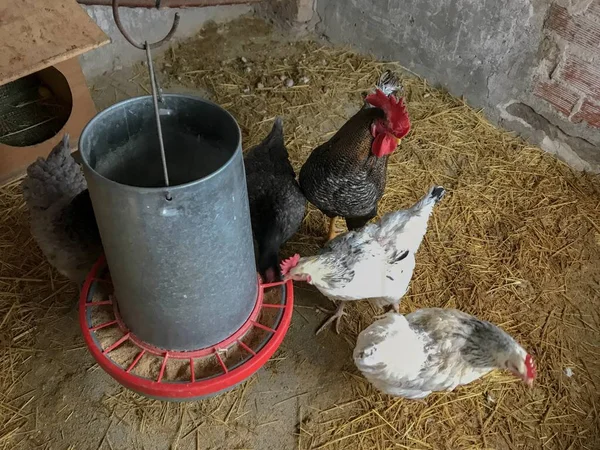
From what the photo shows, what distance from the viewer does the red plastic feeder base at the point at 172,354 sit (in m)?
1.61

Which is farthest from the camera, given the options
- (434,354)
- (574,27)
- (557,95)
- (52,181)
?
(557,95)

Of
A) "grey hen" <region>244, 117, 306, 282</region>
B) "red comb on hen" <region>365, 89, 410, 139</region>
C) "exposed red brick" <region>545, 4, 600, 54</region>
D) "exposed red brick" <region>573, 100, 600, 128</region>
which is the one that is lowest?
"grey hen" <region>244, 117, 306, 282</region>

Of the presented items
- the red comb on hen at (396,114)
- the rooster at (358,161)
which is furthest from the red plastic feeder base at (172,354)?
the red comb on hen at (396,114)

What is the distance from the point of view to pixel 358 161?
2283 millimetres

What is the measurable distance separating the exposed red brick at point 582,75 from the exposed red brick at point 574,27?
0.09 meters

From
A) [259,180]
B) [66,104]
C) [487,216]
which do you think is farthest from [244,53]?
[487,216]

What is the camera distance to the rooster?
2.19 m

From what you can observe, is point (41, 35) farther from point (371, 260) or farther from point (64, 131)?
point (371, 260)

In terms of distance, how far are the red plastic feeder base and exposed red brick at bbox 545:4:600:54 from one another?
217 cm

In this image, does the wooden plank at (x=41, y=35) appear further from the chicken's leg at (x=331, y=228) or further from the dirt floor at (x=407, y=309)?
the chicken's leg at (x=331, y=228)

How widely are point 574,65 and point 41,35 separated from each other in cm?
262

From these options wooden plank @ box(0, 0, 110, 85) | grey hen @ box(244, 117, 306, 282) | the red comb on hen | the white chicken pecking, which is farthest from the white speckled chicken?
wooden plank @ box(0, 0, 110, 85)

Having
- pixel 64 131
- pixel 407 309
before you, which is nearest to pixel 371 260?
pixel 407 309

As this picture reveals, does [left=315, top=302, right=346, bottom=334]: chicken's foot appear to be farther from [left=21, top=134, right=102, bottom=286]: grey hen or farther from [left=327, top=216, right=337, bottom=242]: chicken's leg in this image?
[left=21, top=134, right=102, bottom=286]: grey hen
